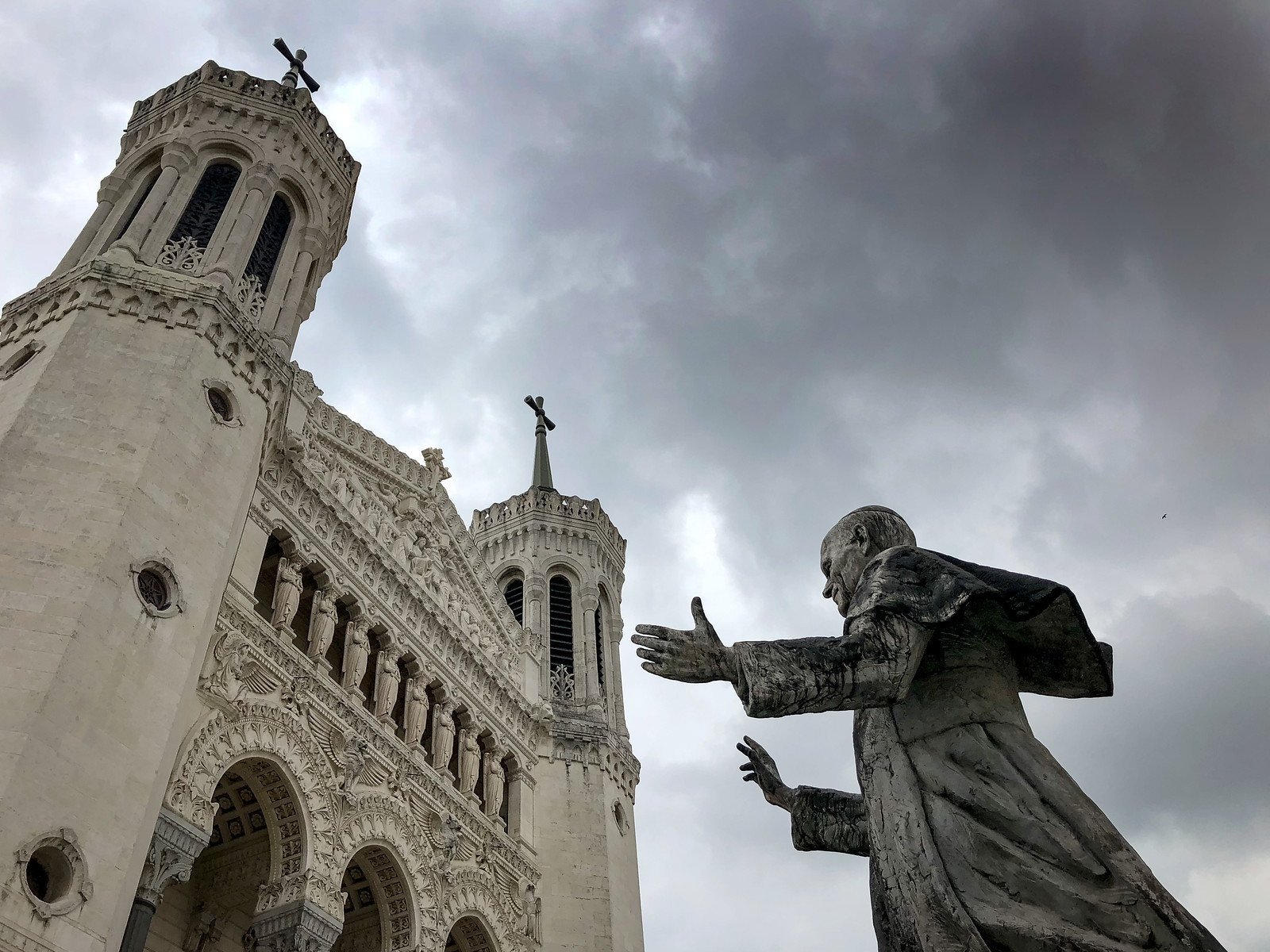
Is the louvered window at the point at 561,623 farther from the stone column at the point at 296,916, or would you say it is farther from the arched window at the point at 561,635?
the stone column at the point at 296,916

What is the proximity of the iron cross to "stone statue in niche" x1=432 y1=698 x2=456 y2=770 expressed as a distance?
56.1 feet

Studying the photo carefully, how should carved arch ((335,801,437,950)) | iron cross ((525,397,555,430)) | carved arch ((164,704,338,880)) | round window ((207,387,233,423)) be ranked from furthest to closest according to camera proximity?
iron cross ((525,397,555,430))
carved arch ((335,801,437,950))
round window ((207,387,233,423))
carved arch ((164,704,338,880))

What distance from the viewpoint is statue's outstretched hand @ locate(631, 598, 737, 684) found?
322cm

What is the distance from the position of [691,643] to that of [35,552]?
9.39m

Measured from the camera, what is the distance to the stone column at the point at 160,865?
10203 millimetres

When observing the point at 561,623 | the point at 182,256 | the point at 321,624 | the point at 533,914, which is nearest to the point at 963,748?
the point at 321,624

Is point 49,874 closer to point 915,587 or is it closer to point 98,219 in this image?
point 915,587

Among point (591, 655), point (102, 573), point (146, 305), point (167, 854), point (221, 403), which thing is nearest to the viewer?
point (102, 573)

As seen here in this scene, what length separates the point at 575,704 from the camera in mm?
23453

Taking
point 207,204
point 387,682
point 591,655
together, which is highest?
point 207,204

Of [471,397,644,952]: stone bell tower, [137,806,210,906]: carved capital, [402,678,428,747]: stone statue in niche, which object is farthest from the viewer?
[471,397,644,952]: stone bell tower

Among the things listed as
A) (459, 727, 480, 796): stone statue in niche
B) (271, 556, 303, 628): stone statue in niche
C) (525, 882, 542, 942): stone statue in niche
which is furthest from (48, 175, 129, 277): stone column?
(525, 882, 542, 942): stone statue in niche

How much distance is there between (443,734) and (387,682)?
1954 mm

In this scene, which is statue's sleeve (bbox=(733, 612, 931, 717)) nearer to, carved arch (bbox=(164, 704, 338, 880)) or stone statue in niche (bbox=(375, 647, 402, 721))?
carved arch (bbox=(164, 704, 338, 880))
